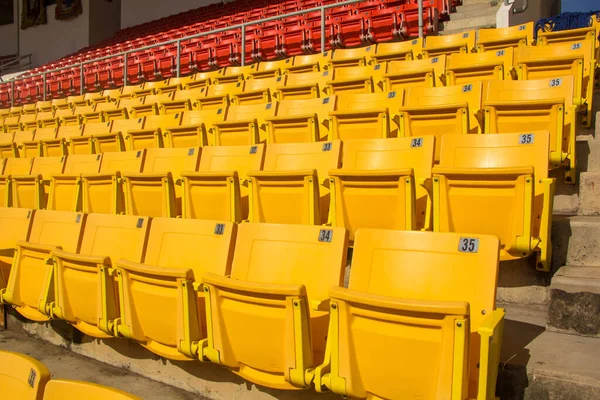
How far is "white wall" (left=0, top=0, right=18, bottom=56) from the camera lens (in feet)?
42.8

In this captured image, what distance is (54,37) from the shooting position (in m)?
12.4

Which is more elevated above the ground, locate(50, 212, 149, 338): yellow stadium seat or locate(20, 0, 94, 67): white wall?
locate(20, 0, 94, 67): white wall

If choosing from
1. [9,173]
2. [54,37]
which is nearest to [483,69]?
[9,173]

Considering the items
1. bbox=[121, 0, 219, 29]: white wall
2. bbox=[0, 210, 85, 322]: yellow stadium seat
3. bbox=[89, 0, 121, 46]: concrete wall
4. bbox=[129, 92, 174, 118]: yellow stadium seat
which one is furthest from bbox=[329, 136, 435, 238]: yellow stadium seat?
bbox=[89, 0, 121, 46]: concrete wall

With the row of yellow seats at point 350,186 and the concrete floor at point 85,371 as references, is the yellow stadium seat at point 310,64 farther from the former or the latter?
the concrete floor at point 85,371

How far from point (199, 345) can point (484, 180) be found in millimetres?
983

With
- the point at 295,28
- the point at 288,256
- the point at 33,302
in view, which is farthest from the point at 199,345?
the point at 295,28

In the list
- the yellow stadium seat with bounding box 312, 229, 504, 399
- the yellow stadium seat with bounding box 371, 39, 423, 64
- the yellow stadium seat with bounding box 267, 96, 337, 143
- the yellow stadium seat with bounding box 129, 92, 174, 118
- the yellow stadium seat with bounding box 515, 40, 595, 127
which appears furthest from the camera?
the yellow stadium seat with bounding box 129, 92, 174, 118

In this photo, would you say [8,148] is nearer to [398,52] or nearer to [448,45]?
[398,52]

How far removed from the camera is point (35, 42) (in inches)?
496

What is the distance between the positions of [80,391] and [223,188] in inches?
55.0

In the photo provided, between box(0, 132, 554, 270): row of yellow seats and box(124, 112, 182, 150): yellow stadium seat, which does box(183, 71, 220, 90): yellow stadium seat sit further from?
box(0, 132, 554, 270): row of yellow seats

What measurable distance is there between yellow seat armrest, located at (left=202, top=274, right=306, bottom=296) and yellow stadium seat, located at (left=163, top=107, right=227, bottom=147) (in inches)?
69.1

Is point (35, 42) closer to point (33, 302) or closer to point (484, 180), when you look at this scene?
point (33, 302)
